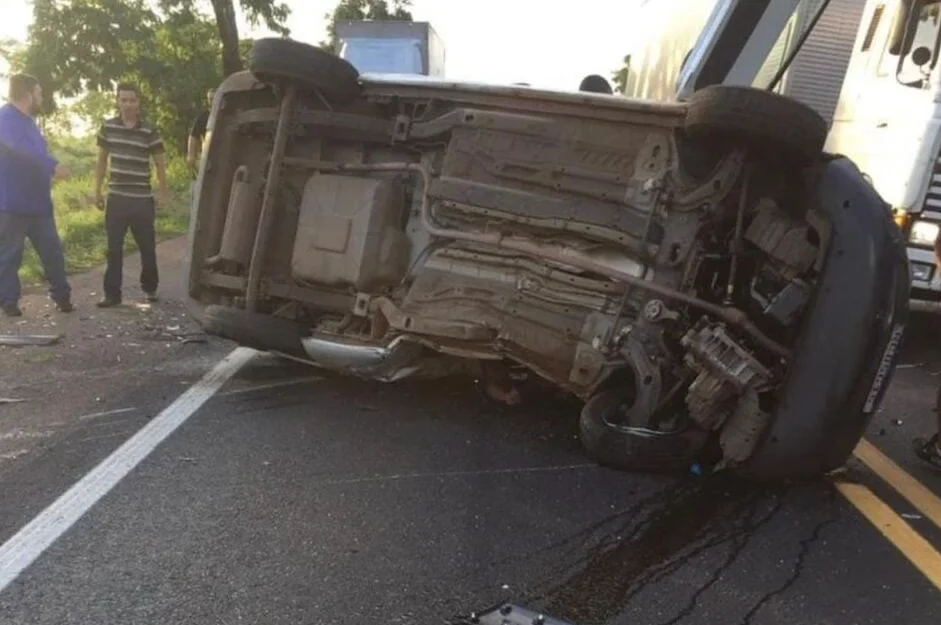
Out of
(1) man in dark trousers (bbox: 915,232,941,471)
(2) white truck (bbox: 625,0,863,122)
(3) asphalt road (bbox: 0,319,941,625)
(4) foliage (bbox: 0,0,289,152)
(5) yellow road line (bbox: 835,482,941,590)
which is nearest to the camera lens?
(3) asphalt road (bbox: 0,319,941,625)

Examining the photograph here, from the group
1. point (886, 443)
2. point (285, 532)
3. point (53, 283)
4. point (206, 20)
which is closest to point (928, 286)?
point (886, 443)

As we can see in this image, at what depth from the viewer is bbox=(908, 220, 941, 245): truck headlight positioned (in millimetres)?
6867

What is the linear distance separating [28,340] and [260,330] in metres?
2.31

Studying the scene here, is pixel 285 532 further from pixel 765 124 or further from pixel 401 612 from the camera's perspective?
pixel 765 124

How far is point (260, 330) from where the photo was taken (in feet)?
15.2

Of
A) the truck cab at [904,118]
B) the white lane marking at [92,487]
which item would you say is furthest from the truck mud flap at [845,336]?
the truck cab at [904,118]

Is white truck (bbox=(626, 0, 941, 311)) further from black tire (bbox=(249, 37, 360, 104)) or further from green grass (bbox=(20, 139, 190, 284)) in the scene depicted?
green grass (bbox=(20, 139, 190, 284))

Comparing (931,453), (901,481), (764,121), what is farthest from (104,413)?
(931,453)

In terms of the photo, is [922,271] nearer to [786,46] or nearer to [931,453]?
[786,46]

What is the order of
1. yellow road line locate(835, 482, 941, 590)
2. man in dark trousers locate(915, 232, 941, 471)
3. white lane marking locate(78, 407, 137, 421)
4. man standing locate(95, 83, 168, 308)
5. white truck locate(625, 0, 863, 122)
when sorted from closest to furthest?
yellow road line locate(835, 482, 941, 590) → man in dark trousers locate(915, 232, 941, 471) → white lane marking locate(78, 407, 137, 421) → white truck locate(625, 0, 863, 122) → man standing locate(95, 83, 168, 308)

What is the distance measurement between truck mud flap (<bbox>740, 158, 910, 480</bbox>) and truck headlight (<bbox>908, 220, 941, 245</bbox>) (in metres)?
3.60

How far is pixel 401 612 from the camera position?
2752 mm

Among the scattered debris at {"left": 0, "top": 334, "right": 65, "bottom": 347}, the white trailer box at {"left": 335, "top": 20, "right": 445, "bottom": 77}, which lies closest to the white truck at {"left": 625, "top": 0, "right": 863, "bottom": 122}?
the scattered debris at {"left": 0, "top": 334, "right": 65, "bottom": 347}

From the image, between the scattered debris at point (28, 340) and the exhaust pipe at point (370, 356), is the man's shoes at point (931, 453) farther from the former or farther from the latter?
the scattered debris at point (28, 340)
